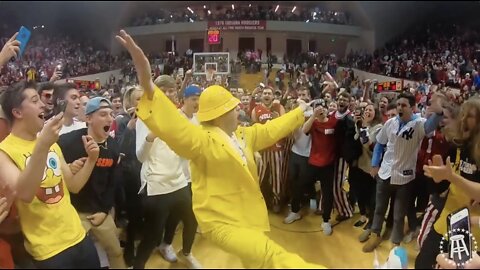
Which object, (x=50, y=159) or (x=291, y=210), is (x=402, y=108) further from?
(x=50, y=159)

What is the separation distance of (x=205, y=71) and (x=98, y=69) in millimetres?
267

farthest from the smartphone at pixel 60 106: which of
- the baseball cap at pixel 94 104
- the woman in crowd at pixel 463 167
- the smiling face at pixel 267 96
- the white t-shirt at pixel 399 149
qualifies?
the woman in crowd at pixel 463 167

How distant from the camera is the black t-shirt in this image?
1.15 meters

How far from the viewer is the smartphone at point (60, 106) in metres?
1.17

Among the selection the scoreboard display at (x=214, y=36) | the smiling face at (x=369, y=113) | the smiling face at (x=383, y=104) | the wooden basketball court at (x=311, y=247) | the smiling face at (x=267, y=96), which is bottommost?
the wooden basketball court at (x=311, y=247)

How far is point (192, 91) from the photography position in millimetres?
1197

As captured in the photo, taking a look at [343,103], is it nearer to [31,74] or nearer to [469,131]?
[469,131]

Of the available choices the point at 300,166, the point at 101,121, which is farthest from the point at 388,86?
the point at 101,121

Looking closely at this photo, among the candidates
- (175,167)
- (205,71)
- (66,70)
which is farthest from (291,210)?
(66,70)

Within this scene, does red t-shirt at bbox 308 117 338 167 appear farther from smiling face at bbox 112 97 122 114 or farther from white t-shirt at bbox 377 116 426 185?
smiling face at bbox 112 97 122 114

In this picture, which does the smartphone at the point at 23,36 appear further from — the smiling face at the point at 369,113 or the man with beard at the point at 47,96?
the smiling face at the point at 369,113

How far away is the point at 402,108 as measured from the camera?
1214 millimetres

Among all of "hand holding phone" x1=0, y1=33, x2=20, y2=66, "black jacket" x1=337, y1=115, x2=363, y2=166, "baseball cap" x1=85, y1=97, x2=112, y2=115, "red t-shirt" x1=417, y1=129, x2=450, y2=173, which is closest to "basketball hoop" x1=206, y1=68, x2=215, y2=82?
"baseball cap" x1=85, y1=97, x2=112, y2=115

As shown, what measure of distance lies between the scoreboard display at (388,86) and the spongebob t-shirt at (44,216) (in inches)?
32.4
